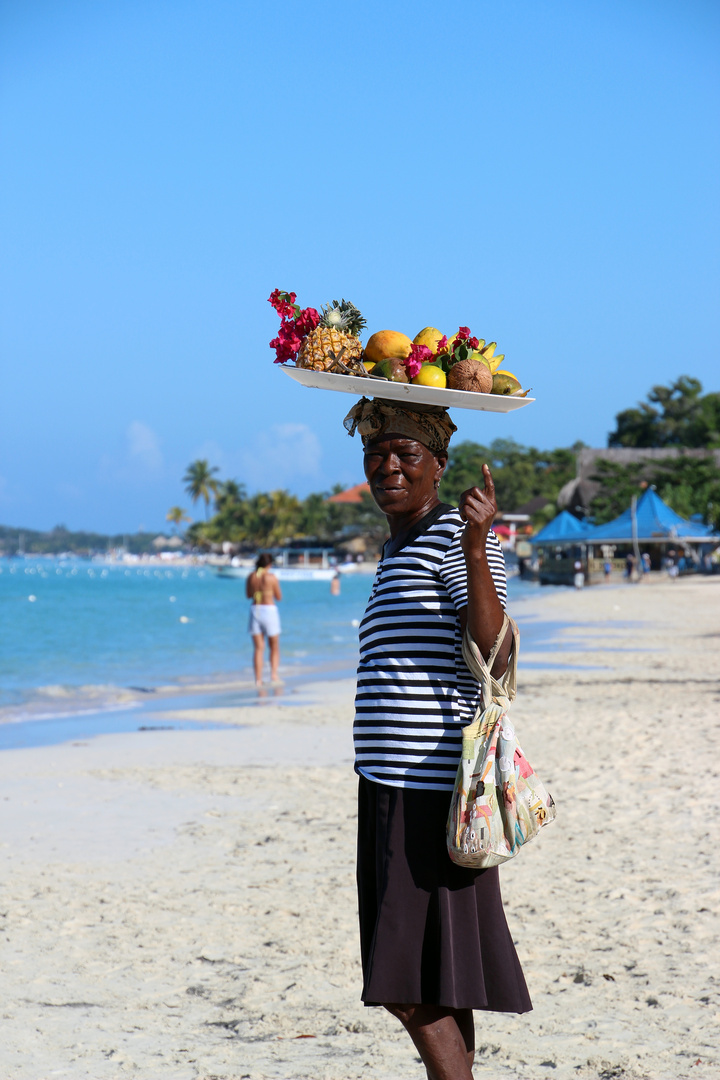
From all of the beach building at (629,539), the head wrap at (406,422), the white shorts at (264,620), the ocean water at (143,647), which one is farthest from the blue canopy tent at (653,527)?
the head wrap at (406,422)

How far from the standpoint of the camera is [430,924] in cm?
237

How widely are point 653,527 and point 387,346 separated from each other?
51.1m

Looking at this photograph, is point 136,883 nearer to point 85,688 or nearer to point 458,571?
point 458,571

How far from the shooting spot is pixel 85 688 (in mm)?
16594

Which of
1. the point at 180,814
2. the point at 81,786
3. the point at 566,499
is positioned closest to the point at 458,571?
the point at 180,814

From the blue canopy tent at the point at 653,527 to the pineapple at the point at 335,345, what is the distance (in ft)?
162

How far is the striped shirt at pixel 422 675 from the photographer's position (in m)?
2.39

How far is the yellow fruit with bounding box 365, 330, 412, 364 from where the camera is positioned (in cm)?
259

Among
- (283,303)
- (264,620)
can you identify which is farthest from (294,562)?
(283,303)

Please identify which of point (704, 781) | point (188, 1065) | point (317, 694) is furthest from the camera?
point (317, 694)

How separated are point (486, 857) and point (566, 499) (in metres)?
68.9

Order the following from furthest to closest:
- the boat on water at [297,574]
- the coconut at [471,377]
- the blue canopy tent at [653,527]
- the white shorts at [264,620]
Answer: the boat on water at [297,574], the blue canopy tent at [653,527], the white shorts at [264,620], the coconut at [471,377]

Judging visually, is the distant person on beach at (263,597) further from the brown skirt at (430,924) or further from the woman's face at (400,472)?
the brown skirt at (430,924)

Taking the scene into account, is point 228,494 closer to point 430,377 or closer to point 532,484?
point 532,484
